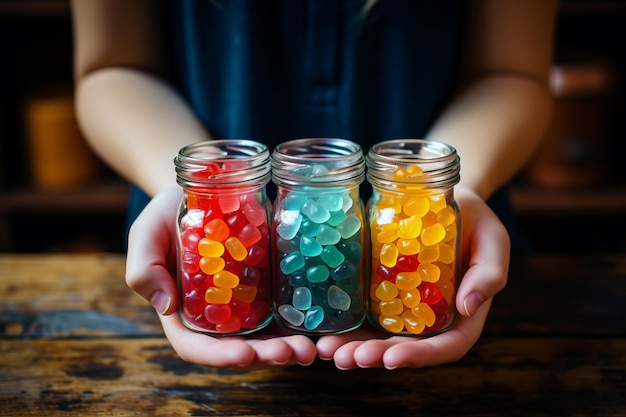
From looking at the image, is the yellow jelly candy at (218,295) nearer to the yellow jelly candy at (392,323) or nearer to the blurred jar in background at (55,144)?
the yellow jelly candy at (392,323)

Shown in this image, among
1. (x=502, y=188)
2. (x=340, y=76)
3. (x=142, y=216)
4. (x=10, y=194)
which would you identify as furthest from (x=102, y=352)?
(x=10, y=194)

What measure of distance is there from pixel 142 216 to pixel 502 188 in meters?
0.52

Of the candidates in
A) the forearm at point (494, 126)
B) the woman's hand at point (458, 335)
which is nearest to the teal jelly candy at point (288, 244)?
the woman's hand at point (458, 335)

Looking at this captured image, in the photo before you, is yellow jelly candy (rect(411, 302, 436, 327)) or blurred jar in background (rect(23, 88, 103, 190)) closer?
yellow jelly candy (rect(411, 302, 436, 327))

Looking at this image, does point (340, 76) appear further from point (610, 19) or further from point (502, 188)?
point (610, 19)

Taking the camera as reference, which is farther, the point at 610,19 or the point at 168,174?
the point at 610,19

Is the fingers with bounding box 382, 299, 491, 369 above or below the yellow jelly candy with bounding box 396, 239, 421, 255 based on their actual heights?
below

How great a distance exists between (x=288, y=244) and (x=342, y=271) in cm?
6

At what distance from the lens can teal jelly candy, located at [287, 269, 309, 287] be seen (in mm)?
700

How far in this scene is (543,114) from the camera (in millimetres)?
991

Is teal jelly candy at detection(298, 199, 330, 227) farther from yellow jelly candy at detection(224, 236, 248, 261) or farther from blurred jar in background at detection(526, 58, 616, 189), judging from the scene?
blurred jar in background at detection(526, 58, 616, 189)

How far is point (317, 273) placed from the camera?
69 centimetres

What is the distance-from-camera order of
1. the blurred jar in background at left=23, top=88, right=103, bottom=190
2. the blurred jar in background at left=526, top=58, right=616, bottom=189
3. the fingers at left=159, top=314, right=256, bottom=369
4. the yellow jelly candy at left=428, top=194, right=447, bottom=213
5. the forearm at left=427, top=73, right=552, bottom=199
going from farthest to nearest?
the blurred jar in background at left=23, top=88, right=103, bottom=190 → the blurred jar in background at left=526, top=58, right=616, bottom=189 → the forearm at left=427, top=73, right=552, bottom=199 → the yellow jelly candy at left=428, top=194, right=447, bottom=213 → the fingers at left=159, top=314, right=256, bottom=369

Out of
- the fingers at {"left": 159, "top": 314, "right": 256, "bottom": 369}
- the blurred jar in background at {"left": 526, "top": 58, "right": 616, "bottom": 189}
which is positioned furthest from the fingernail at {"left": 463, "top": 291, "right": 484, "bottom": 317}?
the blurred jar in background at {"left": 526, "top": 58, "right": 616, "bottom": 189}
